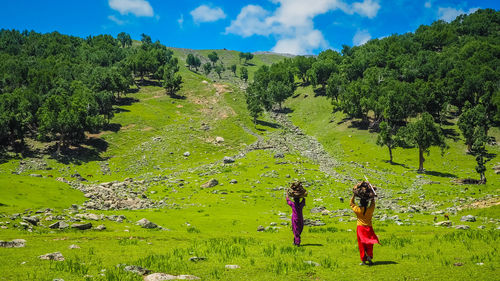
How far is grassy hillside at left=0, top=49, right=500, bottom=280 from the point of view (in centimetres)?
1352

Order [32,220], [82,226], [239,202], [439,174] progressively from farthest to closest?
[439,174] < [239,202] < [82,226] < [32,220]

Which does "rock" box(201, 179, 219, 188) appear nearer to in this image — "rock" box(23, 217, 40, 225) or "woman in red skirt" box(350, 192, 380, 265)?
"rock" box(23, 217, 40, 225)

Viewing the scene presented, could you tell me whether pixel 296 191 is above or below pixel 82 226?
above

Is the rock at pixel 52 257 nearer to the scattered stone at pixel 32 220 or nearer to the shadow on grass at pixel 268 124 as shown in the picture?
the scattered stone at pixel 32 220

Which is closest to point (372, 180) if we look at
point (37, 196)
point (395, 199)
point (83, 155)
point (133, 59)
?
point (395, 199)

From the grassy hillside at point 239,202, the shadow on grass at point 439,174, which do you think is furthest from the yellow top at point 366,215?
the shadow on grass at point 439,174

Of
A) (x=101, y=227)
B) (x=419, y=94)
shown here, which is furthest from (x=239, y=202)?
(x=419, y=94)

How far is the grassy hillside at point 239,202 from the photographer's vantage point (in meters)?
13.5

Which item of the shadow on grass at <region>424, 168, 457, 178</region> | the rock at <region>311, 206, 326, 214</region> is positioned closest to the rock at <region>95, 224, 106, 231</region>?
the rock at <region>311, 206, 326, 214</region>

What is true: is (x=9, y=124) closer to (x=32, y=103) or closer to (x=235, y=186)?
(x=32, y=103)

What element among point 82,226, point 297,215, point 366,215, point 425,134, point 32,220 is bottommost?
point 82,226

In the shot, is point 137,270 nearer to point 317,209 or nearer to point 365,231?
point 365,231

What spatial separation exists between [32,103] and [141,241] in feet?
332

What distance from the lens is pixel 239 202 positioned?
49000 mm
